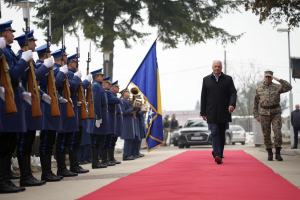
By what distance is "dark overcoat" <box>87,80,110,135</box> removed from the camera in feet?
31.5

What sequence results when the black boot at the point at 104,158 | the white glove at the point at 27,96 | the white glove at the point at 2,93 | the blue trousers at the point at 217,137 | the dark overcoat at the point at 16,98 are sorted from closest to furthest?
the white glove at the point at 2,93
the dark overcoat at the point at 16,98
the white glove at the point at 27,96
the blue trousers at the point at 217,137
the black boot at the point at 104,158

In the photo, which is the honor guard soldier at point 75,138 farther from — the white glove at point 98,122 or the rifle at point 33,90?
the rifle at point 33,90

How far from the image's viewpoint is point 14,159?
8992 millimetres

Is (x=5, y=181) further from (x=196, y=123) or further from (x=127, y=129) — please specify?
(x=196, y=123)

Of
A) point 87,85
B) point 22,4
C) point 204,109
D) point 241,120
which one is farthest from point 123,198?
point 241,120

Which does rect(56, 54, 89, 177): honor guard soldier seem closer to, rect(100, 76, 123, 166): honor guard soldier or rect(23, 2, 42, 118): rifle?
rect(23, 2, 42, 118): rifle

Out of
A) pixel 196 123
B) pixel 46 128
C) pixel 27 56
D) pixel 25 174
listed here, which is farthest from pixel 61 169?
pixel 196 123

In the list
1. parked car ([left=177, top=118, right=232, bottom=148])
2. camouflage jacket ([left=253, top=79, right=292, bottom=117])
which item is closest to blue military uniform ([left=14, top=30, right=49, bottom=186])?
camouflage jacket ([left=253, top=79, right=292, bottom=117])

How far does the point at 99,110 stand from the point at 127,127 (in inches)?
130

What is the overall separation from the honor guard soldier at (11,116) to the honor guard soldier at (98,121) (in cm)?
359

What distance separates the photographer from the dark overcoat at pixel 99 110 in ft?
31.5

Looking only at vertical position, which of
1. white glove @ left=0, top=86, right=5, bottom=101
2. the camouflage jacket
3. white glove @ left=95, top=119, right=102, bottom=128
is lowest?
white glove @ left=95, top=119, right=102, bottom=128

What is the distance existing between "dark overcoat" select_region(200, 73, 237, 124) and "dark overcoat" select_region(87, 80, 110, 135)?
205 cm

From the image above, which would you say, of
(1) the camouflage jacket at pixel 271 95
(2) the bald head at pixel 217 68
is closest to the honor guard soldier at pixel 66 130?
(2) the bald head at pixel 217 68
